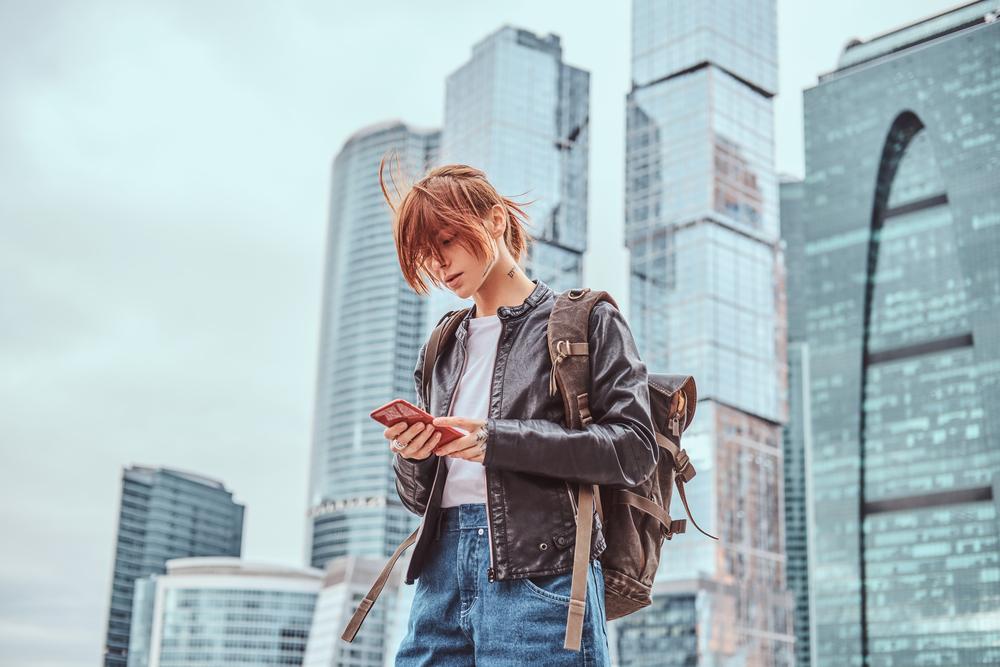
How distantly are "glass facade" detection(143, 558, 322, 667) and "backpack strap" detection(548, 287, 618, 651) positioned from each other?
8805 centimetres

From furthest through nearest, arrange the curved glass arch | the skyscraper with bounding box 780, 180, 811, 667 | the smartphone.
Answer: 1. the skyscraper with bounding box 780, 180, 811, 667
2. the curved glass arch
3. the smartphone

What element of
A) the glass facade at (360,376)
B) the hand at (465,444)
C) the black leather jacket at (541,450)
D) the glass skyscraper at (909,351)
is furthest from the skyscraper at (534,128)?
the hand at (465,444)

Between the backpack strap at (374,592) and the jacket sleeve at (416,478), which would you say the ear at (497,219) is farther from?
the backpack strap at (374,592)

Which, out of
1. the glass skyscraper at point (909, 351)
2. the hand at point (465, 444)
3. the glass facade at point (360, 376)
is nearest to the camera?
the hand at point (465, 444)

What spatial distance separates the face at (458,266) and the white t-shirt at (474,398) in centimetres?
10

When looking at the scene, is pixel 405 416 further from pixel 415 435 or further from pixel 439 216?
pixel 439 216

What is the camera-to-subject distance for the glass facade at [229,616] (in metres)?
86.6

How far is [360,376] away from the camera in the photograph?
117m

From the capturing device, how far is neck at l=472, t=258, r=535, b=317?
243 cm

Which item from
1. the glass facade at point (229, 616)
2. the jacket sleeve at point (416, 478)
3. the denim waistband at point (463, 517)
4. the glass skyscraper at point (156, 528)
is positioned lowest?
the denim waistband at point (463, 517)

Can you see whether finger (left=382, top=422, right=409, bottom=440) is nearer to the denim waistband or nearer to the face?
the denim waistband

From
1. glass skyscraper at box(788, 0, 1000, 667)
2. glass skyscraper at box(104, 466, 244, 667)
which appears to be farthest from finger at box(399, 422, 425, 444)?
glass skyscraper at box(104, 466, 244, 667)

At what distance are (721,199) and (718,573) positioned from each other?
91.2ft

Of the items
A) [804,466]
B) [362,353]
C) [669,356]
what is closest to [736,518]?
[669,356]
